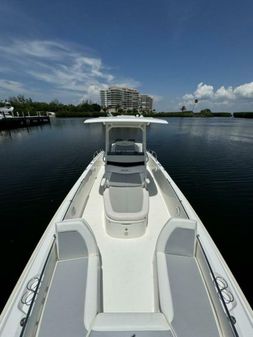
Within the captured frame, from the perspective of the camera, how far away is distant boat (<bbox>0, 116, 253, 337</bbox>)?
1.83 metres

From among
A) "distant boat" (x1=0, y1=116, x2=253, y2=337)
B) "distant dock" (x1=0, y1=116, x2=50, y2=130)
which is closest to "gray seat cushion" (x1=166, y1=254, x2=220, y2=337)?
"distant boat" (x1=0, y1=116, x2=253, y2=337)

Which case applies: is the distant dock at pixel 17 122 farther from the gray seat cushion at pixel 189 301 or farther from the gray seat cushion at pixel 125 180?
the gray seat cushion at pixel 189 301

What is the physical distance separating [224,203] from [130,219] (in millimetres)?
5604

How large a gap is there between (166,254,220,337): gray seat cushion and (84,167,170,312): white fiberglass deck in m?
0.43

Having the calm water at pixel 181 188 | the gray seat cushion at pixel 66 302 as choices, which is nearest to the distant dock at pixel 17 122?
the calm water at pixel 181 188

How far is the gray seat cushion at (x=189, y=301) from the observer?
1914 millimetres

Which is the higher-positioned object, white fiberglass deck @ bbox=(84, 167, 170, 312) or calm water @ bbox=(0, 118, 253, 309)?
white fiberglass deck @ bbox=(84, 167, 170, 312)

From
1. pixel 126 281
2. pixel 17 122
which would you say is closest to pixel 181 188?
pixel 126 281

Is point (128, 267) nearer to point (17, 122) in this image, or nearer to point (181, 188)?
point (181, 188)

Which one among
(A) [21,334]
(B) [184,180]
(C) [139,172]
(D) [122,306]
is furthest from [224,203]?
(A) [21,334]

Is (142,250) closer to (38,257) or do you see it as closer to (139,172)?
(38,257)

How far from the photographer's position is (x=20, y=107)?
246ft

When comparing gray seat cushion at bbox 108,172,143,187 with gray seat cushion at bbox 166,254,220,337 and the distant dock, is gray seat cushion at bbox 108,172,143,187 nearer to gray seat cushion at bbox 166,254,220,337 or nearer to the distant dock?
gray seat cushion at bbox 166,254,220,337

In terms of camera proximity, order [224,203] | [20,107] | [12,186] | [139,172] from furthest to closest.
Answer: [20,107] < [12,186] < [224,203] < [139,172]
